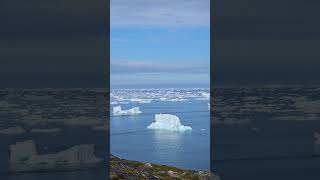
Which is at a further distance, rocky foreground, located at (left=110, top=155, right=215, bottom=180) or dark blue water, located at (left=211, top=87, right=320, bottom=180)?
rocky foreground, located at (left=110, top=155, right=215, bottom=180)

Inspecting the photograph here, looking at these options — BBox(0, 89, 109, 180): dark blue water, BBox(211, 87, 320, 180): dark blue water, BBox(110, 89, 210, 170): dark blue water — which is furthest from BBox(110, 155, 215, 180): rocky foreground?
BBox(0, 89, 109, 180): dark blue water

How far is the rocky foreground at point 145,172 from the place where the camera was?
3519 centimetres

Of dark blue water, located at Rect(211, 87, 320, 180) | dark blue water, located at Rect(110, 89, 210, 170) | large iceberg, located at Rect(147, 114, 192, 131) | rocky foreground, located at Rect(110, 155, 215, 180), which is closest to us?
dark blue water, located at Rect(211, 87, 320, 180)

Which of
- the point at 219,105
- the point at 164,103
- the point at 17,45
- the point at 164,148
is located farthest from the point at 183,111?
the point at 17,45

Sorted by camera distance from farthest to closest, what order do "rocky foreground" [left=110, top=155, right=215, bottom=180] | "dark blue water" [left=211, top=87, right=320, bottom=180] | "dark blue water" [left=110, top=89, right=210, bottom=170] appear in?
"dark blue water" [left=110, top=89, right=210, bottom=170]
"rocky foreground" [left=110, top=155, right=215, bottom=180]
"dark blue water" [left=211, top=87, right=320, bottom=180]

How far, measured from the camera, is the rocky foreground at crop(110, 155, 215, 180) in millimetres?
35188

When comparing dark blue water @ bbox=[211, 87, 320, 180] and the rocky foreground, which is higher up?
dark blue water @ bbox=[211, 87, 320, 180]

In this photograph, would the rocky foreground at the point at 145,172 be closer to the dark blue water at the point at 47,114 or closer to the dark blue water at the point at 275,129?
the dark blue water at the point at 275,129

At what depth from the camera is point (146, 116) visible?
3516 inches

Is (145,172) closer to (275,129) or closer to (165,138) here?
(275,129)

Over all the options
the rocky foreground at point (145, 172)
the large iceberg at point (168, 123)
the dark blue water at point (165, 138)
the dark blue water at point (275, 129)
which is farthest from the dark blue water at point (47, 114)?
the large iceberg at point (168, 123)

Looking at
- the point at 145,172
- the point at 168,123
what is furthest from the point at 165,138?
the point at 145,172

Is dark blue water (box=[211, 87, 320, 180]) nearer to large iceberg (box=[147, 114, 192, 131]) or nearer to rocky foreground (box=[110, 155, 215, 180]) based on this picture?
rocky foreground (box=[110, 155, 215, 180])

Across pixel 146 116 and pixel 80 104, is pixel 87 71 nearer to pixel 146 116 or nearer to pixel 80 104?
pixel 80 104
